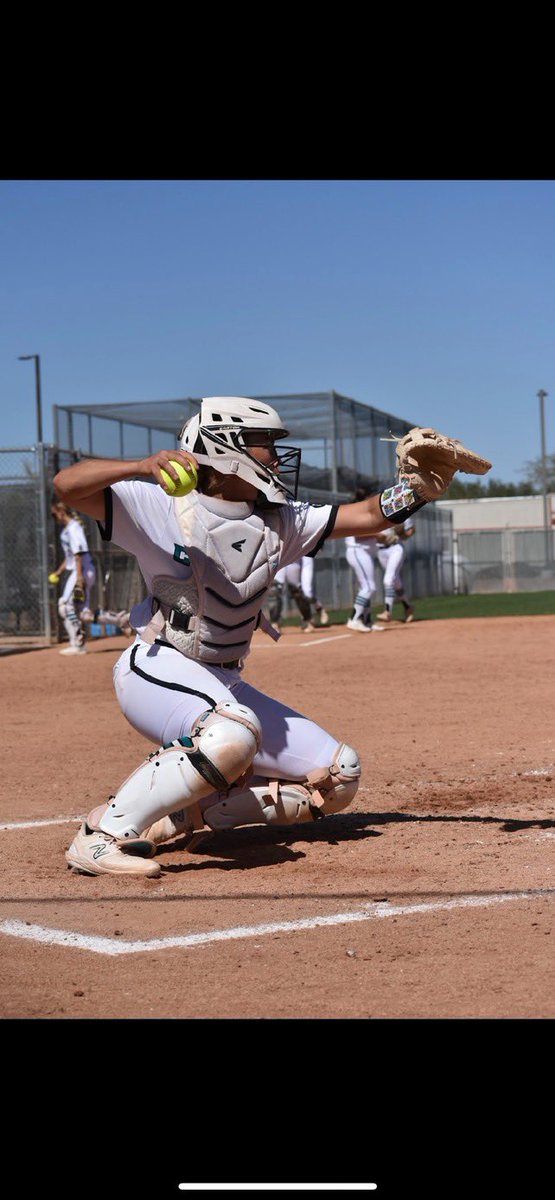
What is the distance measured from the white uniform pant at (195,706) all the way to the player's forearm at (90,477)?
79 centimetres

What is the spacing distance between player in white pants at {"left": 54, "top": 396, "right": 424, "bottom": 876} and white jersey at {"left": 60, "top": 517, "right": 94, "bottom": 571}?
1161 cm

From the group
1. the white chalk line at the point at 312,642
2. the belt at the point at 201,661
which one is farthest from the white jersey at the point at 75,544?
the belt at the point at 201,661

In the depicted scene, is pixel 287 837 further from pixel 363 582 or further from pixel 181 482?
pixel 363 582

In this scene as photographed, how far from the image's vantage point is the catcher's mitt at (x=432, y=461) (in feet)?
17.8

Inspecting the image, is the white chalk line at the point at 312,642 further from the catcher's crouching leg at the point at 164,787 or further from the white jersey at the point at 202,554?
the catcher's crouching leg at the point at 164,787

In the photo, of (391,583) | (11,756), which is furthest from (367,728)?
(391,583)

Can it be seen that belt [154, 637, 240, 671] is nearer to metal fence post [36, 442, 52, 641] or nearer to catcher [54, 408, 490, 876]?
catcher [54, 408, 490, 876]

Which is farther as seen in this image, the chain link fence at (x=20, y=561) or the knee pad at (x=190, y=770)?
the chain link fence at (x=20, y=561)

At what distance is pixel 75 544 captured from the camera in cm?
1727

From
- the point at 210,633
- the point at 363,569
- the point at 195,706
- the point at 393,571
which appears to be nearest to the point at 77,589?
the point at 363,569

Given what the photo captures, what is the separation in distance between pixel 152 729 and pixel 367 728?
413 centimetres

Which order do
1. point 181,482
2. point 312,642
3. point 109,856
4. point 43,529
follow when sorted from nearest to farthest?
point 181,482 < point 109,856 < point 312,642 < point 43,529

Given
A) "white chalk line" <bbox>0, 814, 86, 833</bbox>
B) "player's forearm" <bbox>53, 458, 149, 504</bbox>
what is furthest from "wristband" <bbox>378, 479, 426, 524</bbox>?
"white chalk line" <bbox>0, 814, 86, 833</bbox>

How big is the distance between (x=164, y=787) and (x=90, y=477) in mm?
1188
